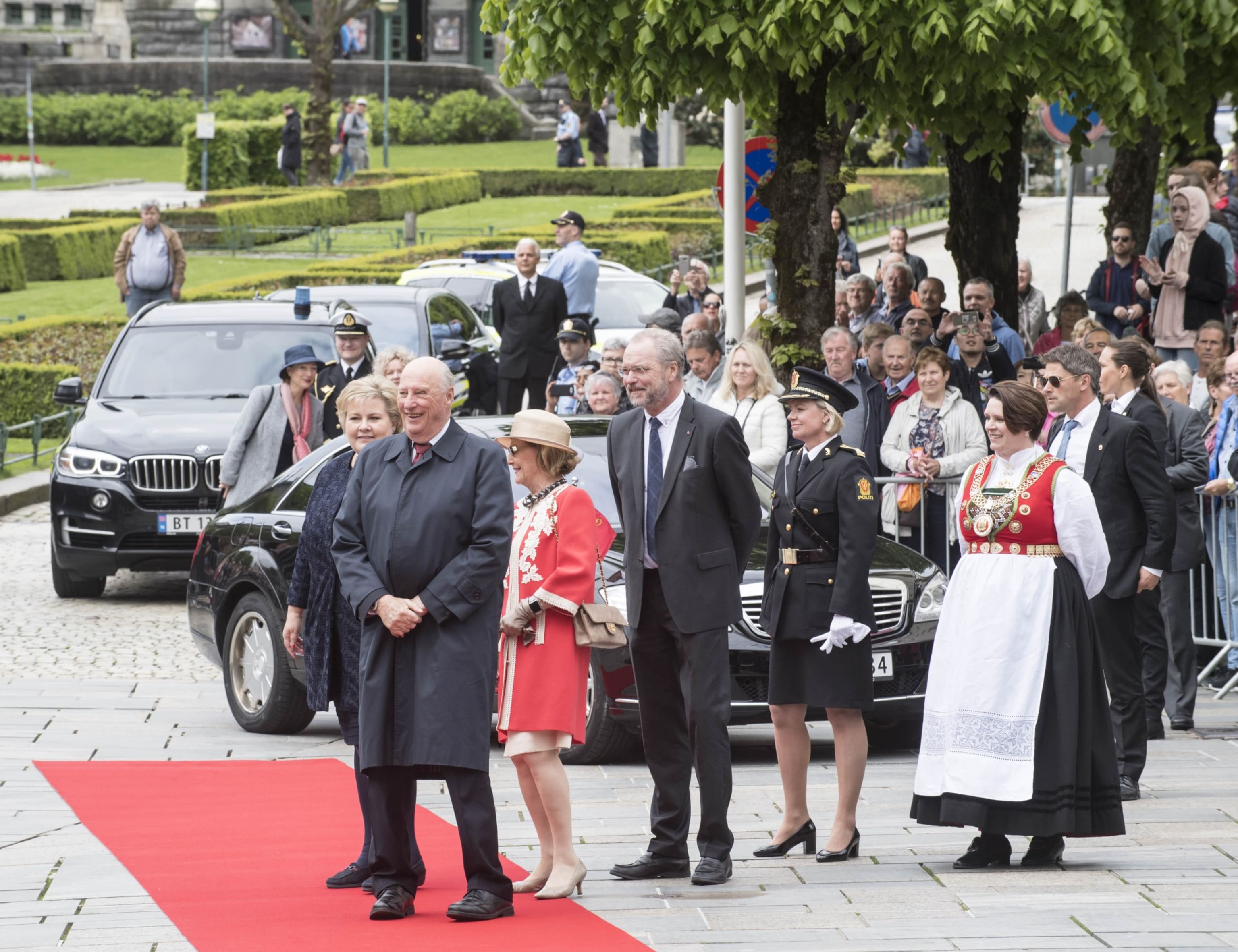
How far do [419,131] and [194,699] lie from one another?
5520 cm

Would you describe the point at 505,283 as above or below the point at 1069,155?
below

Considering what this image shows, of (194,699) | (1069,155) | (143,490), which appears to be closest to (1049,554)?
(194,699)

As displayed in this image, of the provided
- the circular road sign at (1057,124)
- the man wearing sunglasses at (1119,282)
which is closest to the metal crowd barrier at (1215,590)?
the man wearing sunglasses at (1119,282)

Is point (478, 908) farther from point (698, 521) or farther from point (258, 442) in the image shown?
point (258, 442)

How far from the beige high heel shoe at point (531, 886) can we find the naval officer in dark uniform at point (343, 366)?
6.27 m

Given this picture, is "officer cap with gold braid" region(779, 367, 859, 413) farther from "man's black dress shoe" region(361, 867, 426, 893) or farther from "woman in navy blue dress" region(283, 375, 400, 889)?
"man's black dress shoe" region(361, 867, 426, 893)

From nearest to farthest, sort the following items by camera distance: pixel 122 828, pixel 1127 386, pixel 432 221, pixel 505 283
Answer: pixel 122 828 < pixel 1127 386 < pixel 505 283 < pixel 432 221

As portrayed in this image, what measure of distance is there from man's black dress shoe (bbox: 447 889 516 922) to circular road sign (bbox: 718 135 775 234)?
9.35 m

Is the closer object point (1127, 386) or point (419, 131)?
point (1127, 386)

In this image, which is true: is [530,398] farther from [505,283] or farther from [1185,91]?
[1185,91]

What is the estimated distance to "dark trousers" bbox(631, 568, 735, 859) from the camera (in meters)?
7.08

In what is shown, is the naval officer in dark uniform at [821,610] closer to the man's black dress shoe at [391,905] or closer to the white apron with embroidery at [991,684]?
the white apron with embroidery at [991,684]

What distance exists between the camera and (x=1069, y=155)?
13.9m

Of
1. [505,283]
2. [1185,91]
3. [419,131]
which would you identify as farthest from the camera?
[419,131]
